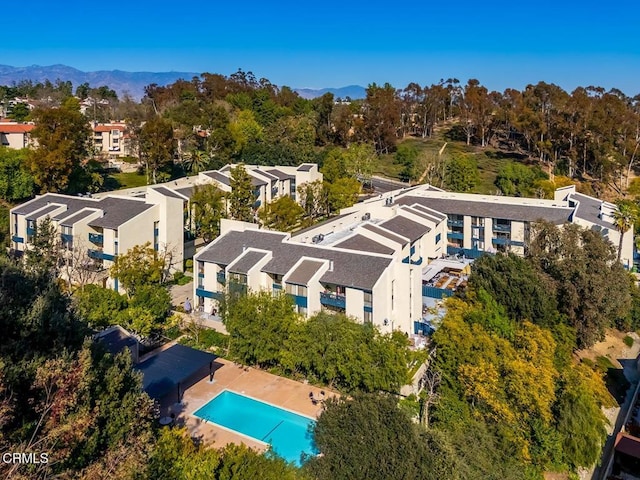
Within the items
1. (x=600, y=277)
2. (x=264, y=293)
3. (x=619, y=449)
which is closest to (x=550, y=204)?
(x=600, y=277)

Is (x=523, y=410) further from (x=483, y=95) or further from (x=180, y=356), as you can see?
(x=483, y=95)

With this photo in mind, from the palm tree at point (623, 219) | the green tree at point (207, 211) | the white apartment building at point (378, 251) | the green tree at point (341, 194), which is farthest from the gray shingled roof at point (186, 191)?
the palm tree at point (623, 219)

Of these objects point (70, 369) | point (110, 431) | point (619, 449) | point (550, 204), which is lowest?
point (619, 449)

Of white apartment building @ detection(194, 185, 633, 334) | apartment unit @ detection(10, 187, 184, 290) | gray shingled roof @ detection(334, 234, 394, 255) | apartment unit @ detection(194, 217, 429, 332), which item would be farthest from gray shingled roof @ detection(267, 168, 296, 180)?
gray shingled roof @ detection(334, 234, 394, 255)

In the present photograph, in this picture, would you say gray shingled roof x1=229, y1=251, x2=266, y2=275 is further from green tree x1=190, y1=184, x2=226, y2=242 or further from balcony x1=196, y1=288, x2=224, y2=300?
green tree x1=190, y1=184, x2=226, y2=242

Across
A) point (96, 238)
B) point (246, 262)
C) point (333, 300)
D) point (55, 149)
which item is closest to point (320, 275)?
point (333, 300)

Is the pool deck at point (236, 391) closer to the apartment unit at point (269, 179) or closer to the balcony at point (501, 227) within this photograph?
the apartment unit at point (269, 179)

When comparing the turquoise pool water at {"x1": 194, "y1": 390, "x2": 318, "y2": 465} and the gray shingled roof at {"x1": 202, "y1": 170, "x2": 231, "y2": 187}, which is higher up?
the gray shingled roof at {"x1": 202, "y1": 170, "x2": 231, "y2": 187}
